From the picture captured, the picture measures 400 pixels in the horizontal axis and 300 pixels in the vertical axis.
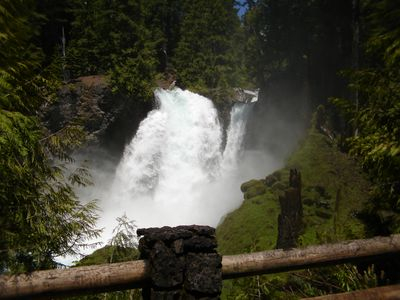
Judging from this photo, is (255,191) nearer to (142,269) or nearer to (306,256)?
(306,256)

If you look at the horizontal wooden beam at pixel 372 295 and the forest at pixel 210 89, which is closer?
the horizontal wooden beam at pixel 372 295

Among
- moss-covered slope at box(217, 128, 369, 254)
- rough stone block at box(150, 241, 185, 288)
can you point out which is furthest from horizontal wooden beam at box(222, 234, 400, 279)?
moss-covered slope at box(217, 128, 369, 254)

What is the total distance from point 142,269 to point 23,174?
11.9 feet

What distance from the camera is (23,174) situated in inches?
253

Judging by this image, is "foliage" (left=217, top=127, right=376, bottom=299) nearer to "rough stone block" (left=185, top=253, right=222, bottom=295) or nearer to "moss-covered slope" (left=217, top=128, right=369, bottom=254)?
"moss-covered slope" (left=217, top=128, right=369, bottom=254)

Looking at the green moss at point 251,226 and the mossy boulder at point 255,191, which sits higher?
the mossy boulder at point 255,191

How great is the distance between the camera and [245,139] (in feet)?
117

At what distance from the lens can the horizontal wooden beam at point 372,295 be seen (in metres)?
4.03

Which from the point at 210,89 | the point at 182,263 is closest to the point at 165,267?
the point at 182,263

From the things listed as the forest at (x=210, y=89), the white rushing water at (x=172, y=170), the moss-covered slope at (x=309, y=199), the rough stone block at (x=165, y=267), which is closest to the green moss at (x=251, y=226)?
the moss-covered slope at (x=309, y=199)

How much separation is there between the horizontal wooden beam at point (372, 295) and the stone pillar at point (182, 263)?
1.13m

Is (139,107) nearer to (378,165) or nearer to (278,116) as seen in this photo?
(278,116)

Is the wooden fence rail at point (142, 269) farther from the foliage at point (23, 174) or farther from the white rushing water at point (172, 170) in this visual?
the white rushing water at point (172, 170)

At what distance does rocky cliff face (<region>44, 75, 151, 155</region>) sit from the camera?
28.8m
